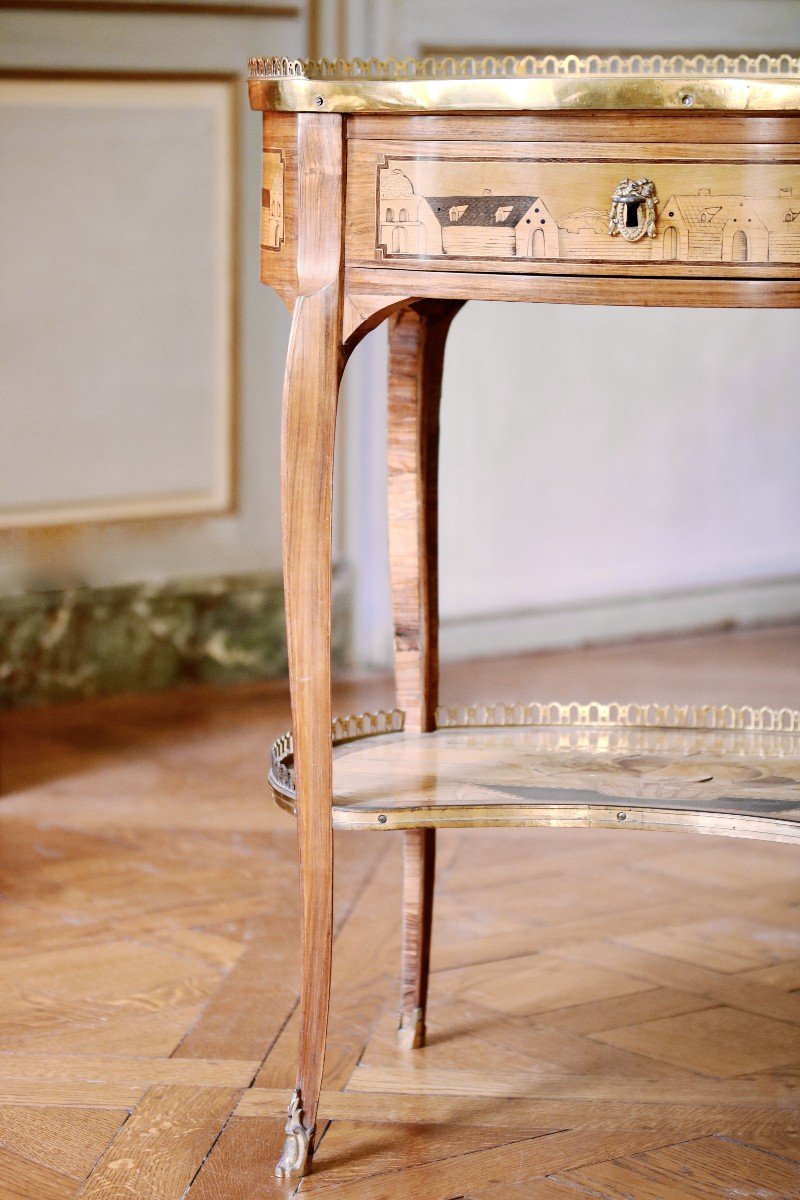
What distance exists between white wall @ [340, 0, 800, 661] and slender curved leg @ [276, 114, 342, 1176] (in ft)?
5.72

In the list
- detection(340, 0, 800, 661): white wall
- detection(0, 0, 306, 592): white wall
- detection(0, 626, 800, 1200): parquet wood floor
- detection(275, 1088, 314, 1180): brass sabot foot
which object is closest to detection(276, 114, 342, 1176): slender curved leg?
detection(275, 1088, 314, 1180): brass sabot foot

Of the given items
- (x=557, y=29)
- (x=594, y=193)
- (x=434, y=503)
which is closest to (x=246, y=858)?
(x=434, y=503)

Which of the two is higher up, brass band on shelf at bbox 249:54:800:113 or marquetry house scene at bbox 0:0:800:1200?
brass band on shelf at bbox 249:54:800:113

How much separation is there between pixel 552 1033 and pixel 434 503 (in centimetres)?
52

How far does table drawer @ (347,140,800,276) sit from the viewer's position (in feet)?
3.50

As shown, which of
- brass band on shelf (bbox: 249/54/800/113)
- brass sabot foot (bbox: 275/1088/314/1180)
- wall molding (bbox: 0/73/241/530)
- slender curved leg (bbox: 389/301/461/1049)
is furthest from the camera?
wall molding (bbox: 0/73/241/530)

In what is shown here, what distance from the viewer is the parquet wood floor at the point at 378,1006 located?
127cm

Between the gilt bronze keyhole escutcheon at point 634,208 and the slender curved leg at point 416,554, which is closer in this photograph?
the gilt bronze keyhole escutcheon at point 634,208

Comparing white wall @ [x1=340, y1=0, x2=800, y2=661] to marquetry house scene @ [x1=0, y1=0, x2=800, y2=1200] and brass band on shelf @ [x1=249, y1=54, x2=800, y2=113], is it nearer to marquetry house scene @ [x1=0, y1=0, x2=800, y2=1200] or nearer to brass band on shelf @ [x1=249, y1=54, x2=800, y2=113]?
marquetry house scene @ [x1=0, y1=0, x2=800, y2=1200]

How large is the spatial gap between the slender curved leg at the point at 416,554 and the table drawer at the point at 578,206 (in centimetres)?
24

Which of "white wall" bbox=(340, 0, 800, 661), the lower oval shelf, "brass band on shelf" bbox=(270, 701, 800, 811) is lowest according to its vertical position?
the lower oval shelf

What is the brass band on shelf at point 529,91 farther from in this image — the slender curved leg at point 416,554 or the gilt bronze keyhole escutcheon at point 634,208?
the slender curved leg at point 416,554

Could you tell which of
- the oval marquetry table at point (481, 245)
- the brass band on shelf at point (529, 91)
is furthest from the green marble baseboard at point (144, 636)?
the brass band on shelf at point (529, 91)

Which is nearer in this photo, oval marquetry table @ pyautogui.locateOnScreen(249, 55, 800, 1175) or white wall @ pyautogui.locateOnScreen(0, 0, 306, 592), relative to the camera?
oval marquetry table @ pyautogui.locateOnScreen(249, 55, 800, 1175)
